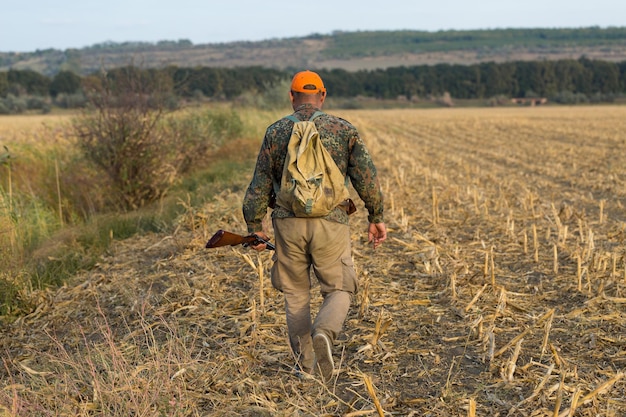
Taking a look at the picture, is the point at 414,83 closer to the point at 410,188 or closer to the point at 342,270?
the point at 410,188

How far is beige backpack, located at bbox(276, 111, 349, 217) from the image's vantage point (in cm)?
436

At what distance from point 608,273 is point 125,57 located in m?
10.8

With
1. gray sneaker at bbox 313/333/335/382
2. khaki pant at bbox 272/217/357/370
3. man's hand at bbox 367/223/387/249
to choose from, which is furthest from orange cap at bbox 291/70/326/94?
gray sneaker at bbox 313/333/335/382

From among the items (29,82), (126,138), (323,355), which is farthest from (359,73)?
(323,355)

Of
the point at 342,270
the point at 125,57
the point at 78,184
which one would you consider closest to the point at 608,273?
the point at 342,270

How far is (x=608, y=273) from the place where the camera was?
6965mm

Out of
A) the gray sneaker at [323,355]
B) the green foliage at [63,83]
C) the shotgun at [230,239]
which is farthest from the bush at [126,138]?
the green foliage at [63,83]

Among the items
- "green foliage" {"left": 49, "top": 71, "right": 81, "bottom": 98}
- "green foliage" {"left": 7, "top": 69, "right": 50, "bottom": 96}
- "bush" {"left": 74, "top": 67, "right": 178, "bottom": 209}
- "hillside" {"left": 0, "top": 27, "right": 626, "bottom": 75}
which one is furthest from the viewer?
"hillside" {"left": 0, "top": 27, "right": 626, "bottom": 75}

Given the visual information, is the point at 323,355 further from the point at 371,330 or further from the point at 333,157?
the point at 333,157

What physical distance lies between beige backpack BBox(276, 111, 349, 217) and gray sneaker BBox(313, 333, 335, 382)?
0.81 meters

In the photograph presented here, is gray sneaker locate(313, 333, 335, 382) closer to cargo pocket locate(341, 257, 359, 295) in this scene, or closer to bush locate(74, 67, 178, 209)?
cargo pocket locate(341, 257, 359, 295)

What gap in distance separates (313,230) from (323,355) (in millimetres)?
827

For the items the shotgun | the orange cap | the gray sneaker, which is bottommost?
the gray sneaker

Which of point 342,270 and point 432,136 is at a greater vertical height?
point 342,270
